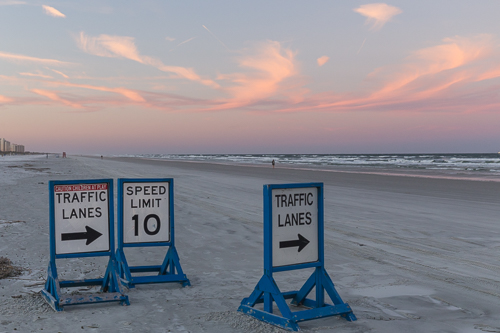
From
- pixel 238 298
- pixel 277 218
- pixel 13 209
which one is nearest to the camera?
pixel 277 218

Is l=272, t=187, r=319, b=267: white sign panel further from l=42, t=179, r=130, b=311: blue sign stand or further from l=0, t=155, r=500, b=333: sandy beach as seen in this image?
l=42, t=179, r=130, b=311: blue sign stand

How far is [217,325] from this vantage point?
4.27m

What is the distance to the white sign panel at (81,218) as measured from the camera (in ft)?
17.0

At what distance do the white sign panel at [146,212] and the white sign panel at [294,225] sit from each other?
206cm

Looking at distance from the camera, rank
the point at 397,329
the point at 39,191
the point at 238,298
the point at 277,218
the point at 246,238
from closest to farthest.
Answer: the point at 397,329 < the point at 277,218 < the point at 238,298 < the point at 246,238 < the point at 39,191

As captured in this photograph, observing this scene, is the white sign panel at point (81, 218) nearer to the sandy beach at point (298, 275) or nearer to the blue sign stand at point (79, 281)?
the blue sign stand at point (79, 281)

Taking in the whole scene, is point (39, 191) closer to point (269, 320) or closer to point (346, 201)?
point (346, 201)

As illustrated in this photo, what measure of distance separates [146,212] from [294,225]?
2311 mm

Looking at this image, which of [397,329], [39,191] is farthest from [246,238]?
[39,191]

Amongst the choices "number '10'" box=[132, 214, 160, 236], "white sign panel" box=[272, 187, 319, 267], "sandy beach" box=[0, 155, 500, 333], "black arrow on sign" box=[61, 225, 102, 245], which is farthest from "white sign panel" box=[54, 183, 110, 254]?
"white sign panel" box=[272, 187, 319, 267]

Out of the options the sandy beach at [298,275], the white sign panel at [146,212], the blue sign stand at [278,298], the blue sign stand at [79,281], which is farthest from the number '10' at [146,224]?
the blue sign stand at [278,298]

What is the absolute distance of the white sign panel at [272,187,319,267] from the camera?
4.52 meters

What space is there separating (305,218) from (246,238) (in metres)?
4.21

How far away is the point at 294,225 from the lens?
4652 mm
